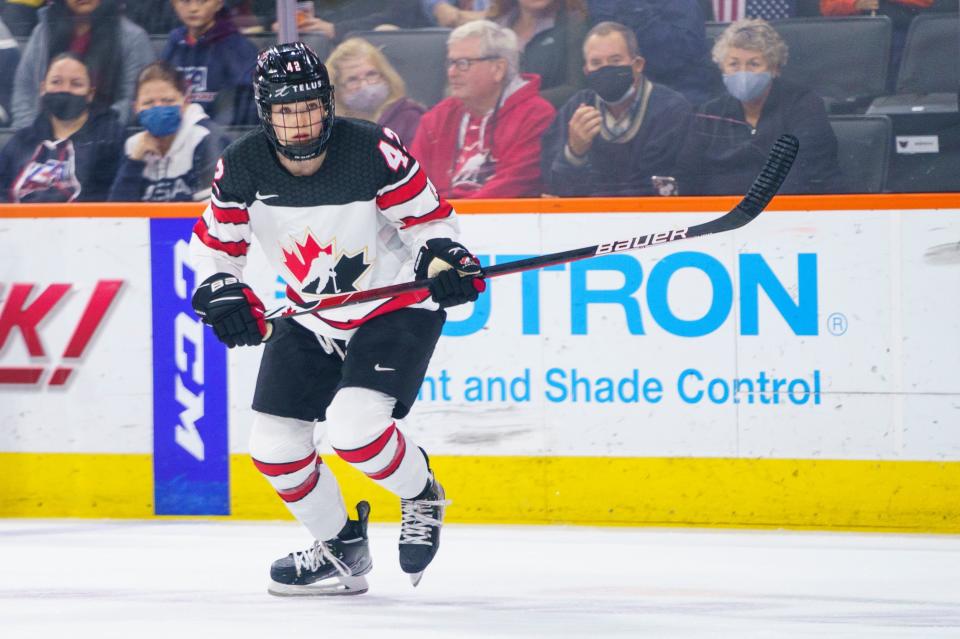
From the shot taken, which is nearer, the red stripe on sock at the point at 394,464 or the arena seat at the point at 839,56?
the red stripe on sock at the point at 394,464

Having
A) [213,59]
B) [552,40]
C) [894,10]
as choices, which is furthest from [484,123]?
[894,10]

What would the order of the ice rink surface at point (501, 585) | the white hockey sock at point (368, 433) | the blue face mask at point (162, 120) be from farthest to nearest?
the blue face mask at point (162, 120) → the white hockey sock at point (368, 433) → the ice rink surface at point (501, 585)

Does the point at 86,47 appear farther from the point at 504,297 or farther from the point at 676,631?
the point at 676,631

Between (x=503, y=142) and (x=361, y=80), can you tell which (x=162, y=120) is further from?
(x=503, y=142)

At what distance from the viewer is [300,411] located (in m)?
2.93

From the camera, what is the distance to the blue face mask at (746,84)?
3814mm

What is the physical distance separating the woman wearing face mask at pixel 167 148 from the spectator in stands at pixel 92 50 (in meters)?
0.06

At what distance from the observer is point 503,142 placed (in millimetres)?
3938

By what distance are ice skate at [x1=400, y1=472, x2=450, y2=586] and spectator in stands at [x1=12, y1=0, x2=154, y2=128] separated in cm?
175

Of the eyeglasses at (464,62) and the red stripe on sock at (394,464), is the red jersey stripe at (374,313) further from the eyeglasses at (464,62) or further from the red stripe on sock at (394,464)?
the eyeglasses at (464,62)

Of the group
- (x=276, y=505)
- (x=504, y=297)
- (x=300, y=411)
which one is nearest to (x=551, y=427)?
(x=504, y=297)

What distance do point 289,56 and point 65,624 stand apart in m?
1.20

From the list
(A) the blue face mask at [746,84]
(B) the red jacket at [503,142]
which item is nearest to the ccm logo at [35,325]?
(B) the red jacket at [503,142]

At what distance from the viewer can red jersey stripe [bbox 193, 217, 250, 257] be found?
9.62 ft
